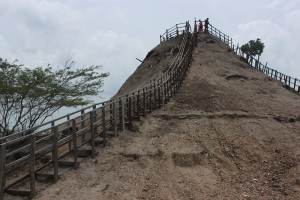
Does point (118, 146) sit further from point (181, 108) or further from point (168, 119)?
point (181, 108)

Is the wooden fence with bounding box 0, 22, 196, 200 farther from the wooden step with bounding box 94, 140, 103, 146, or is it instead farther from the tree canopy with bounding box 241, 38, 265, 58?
the tree canopy with bounding box 241, 38, 265, 58

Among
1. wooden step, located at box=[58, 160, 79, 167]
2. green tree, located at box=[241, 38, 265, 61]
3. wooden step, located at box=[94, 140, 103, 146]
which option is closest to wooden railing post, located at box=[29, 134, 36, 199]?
wooden step, located at box=[58, 160, 79, 167]

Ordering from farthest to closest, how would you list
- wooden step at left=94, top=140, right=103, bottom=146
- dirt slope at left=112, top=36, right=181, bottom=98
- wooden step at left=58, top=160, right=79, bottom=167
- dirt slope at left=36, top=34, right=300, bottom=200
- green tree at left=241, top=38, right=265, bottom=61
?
green tree at left=241, top=38, right=265, bottom=61 < dirt slope at left=112, top=36, right=181, bottom=98 < wooden step at left=94, top=140, right=103, bottom=146 < wooden step at left=58, top=160, right=79, bottom=167 < dirt slope at left=36, top=34, right=300, bottom=200

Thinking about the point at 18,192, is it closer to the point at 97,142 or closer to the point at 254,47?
the point at 97,142

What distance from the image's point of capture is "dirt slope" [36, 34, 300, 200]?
563 cm

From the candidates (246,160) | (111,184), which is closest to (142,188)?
(111,184)

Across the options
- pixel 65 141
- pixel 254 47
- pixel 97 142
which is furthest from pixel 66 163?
pixel 254 47

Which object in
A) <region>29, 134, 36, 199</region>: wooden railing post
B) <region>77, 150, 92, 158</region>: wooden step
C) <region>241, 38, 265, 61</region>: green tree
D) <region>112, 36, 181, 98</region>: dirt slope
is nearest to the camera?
<region>29, 134, 36, 199</region>: wooden railing post

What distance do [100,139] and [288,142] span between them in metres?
6.25

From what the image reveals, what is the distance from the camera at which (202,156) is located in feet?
23.7

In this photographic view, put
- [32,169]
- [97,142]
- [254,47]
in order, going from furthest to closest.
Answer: [254,47]
[97,142]
[32,169]

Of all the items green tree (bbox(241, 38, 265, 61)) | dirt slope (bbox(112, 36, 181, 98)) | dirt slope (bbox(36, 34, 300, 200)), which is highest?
green tree (bbox(241, 38, 265, 61))

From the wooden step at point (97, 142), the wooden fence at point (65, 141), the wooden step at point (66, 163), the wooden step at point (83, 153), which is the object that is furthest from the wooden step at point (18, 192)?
the wooden step at point (97, 142)

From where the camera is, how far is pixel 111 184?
5727 millimetres
